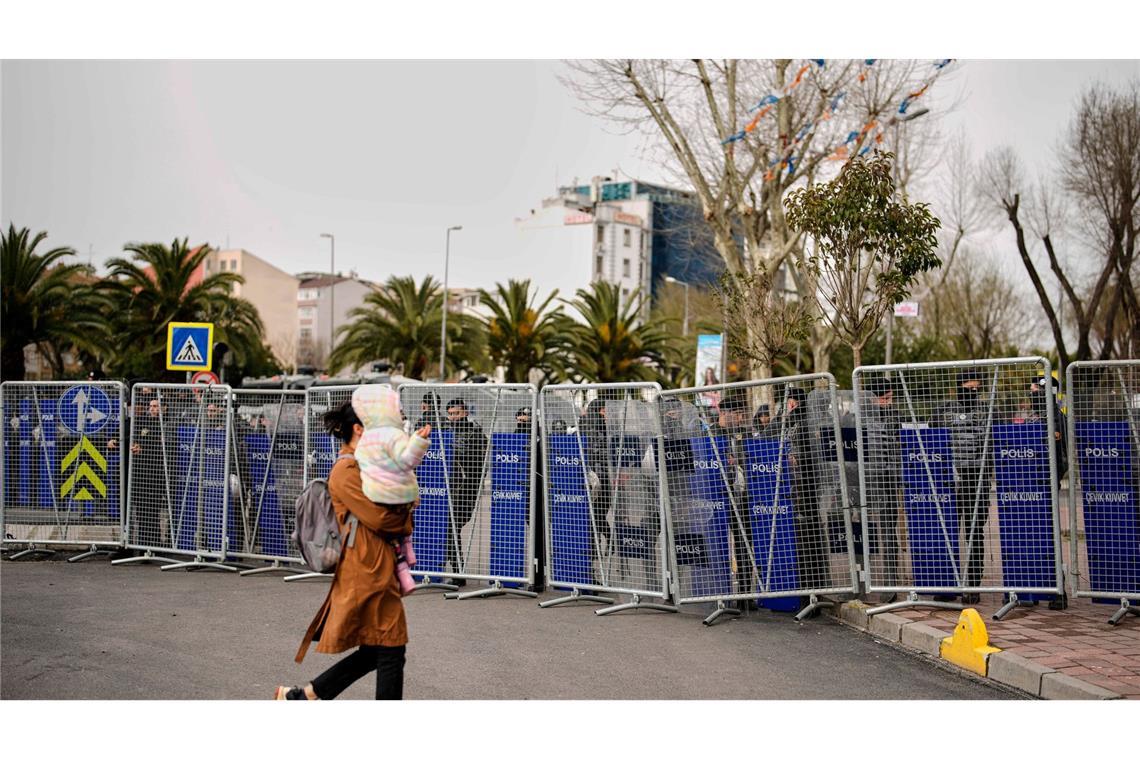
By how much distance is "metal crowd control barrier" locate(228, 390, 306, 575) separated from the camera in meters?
11.9

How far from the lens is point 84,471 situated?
494 inches

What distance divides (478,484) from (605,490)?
1.29m

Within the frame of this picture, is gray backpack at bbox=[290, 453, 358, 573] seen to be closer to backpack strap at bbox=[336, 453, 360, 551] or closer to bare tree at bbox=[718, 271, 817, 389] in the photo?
backpack strap at bbox=[336, 453, 360, 551]

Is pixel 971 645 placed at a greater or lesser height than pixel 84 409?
lesser

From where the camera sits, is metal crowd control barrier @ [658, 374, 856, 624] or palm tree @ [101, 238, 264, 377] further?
palm tree @ [101, 238, 264, 377]

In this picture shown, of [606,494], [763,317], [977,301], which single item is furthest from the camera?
[977,301]

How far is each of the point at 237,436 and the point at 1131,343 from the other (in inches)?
959

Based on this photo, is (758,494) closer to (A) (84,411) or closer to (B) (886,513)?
(B) (886,513)

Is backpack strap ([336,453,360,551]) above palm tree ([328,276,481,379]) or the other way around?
the other way around

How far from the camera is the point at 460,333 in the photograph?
147 ft

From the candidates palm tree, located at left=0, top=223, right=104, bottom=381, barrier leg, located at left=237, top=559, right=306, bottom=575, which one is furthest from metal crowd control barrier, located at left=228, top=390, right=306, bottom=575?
palm tree, located at left=0, top=223, right=104, bottom=381

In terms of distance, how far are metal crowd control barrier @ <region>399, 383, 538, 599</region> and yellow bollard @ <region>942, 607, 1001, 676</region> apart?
13.5 feet

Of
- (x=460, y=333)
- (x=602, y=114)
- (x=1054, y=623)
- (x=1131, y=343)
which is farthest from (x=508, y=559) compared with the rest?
(x=460, y=333)

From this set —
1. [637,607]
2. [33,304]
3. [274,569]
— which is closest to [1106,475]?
[637,607]
